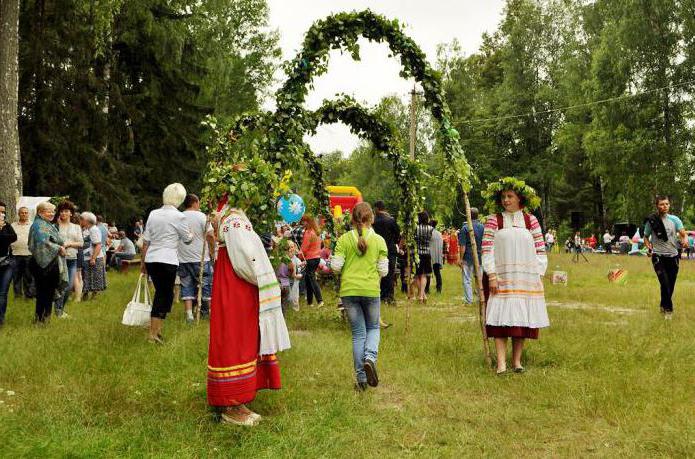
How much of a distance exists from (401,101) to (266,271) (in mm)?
56377

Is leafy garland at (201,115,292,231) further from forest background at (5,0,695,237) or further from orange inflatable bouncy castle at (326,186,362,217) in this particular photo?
orange inflatable bouncy castle at (326,186,362,217)

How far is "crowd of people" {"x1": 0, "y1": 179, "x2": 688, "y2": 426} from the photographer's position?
16.9ft

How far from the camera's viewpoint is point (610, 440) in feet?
15.6

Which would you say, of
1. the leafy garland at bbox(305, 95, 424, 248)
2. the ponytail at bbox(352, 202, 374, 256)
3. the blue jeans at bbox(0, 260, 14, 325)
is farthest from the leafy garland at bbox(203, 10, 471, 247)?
the blue jeans at bbox(0, 260, 14, 325)

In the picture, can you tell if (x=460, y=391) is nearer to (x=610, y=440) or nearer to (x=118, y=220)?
(x=610, y=440)

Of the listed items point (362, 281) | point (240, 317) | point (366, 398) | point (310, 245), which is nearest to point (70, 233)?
point (310, 245)

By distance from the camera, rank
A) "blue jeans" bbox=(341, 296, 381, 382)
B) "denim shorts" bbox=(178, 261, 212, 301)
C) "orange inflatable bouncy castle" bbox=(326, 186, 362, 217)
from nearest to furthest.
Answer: "blue jeans" bbox=(341, 296, 381, 382)
"denim shorts" bbox=(178, 261, 212, 301)
"orange inflatable bouncy castle" bbox=(326, 186, 362, 217)

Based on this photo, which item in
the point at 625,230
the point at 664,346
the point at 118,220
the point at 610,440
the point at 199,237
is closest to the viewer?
the point at 610,440

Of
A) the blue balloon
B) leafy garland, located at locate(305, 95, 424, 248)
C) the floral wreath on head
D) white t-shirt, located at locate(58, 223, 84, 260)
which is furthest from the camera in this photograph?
the blue balloon

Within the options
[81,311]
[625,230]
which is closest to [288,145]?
[81,311]

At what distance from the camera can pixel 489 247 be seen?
7062mm

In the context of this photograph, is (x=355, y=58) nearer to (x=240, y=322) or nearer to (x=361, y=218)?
(x=361, y=218)

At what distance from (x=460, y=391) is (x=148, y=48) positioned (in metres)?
21.9

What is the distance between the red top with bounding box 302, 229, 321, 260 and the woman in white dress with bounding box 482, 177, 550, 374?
19.2 feet
